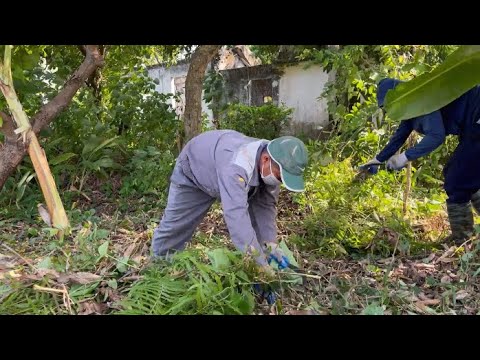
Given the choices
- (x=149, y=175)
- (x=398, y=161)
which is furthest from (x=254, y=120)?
(x=398, y=161)

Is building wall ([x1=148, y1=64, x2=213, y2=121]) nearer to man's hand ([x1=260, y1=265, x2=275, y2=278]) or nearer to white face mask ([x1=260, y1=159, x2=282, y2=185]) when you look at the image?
white face mask ([x1=260, y1=159, x2=282, y2=185])

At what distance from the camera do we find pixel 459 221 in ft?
12.0

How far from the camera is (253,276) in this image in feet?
6.87

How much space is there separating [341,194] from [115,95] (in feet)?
11.5

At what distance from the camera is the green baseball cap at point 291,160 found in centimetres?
250

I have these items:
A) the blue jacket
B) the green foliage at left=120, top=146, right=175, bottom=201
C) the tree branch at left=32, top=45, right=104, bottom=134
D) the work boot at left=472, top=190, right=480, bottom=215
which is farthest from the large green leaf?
the tree branch at left=32, top=45, right=104, bottom=134

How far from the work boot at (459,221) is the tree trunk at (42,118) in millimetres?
3363

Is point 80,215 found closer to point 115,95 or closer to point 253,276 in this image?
point 115,95

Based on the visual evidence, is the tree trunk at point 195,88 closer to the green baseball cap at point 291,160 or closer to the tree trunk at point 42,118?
the tree trunk at point 42,118

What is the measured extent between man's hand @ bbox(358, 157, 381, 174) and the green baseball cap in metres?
1.74

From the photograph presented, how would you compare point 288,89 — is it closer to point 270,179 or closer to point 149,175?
point 149,175

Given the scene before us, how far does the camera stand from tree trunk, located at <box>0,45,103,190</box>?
13.9 feet

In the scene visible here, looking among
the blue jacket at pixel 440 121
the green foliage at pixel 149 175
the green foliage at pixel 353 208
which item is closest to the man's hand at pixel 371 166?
the green foliage at pixel 353 208

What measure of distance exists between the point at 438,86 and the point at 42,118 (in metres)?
3.41
